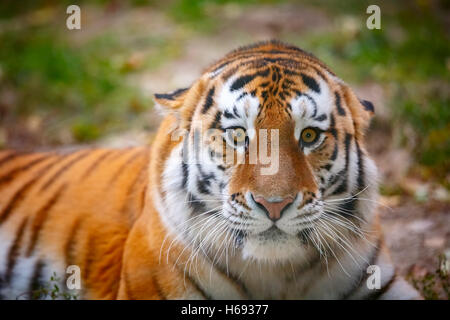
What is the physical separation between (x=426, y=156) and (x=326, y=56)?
4.81 ft

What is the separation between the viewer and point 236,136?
1971 millimetres

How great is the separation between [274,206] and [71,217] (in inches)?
48.6

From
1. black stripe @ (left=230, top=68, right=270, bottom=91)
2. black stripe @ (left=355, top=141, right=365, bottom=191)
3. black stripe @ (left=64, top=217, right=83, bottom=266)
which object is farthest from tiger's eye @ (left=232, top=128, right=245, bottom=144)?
black stripe @ (left=64, top=217, right=83, bottom=266)

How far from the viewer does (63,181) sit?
9.23 ft

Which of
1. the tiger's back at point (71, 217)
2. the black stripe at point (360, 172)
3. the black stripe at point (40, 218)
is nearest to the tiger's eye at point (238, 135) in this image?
the black stripe at point (360, 172)

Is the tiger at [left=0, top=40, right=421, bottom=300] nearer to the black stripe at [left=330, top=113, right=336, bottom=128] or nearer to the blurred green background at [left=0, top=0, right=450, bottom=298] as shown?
the black stripe at [left=330, top=113, right=336, bottom=128]

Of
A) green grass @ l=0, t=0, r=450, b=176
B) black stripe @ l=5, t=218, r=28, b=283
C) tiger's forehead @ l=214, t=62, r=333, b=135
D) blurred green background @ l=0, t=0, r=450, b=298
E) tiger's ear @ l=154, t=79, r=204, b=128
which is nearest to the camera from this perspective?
tiger's forehead @ l=214, t=62, r=333, b=135

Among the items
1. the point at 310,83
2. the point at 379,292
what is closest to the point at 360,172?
the point at 310,83

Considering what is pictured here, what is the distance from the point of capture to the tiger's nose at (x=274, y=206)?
71.4 inches

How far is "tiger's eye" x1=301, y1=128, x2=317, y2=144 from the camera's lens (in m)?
1.97

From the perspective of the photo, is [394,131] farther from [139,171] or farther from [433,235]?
[139,171]

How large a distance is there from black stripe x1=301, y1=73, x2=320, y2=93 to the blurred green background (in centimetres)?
158

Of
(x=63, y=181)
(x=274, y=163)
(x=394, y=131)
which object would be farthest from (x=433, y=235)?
(x=63, y=181)

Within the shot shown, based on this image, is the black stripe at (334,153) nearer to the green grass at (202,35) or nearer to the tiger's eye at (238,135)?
the tiger's eye at (238,135)
